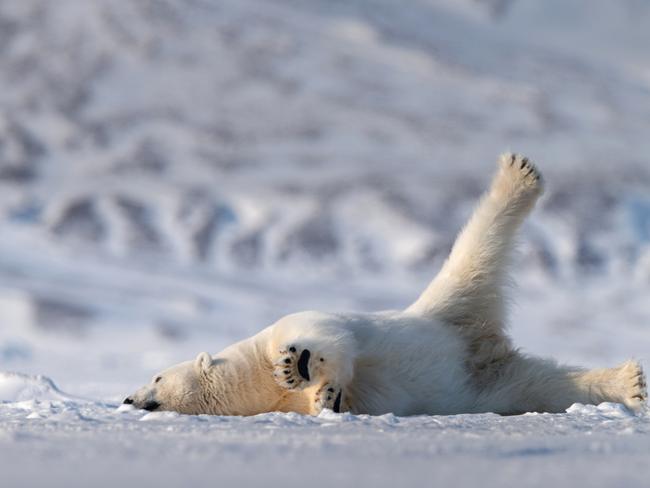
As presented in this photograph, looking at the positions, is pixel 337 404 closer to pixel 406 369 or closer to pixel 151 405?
pixel 406 369

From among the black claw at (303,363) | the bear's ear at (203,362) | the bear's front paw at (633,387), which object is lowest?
the bear's front paw at (633,387)

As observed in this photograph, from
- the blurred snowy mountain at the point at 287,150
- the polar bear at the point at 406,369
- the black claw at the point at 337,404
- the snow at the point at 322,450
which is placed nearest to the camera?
the snow at the point at 322,450

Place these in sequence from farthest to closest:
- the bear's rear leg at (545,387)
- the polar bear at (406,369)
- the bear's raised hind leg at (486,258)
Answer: the bear's raised hind leg at (486,258) < the bear's rear leg at (545,387) < the polar bear at (406,369)

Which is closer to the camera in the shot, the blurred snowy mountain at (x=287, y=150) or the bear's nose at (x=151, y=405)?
the bear's nose at (x=151, y=405)

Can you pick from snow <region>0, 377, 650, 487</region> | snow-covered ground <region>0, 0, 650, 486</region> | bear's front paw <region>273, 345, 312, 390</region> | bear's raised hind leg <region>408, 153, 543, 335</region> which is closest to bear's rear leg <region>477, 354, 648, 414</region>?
bear's raised hind leg <region>408, 153, 543, 335</region>

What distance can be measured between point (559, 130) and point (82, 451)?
20248 millimetres

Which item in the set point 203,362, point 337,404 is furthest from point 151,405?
point 337,404

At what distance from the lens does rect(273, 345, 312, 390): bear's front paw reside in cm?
319

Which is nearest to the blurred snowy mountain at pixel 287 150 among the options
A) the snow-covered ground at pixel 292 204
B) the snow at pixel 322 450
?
the snow-covered ground at pixel 292 204

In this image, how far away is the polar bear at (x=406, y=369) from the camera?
3293 millimetres

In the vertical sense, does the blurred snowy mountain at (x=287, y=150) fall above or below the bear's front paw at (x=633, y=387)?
above

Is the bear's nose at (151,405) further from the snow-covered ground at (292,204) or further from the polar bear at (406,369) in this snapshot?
the snow-covered ground at (292,204)

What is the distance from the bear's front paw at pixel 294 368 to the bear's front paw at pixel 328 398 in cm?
6

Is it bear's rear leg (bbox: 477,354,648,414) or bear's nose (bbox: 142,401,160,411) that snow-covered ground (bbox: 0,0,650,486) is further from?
bear's rear leg (bbox: 477,354,648,414)
